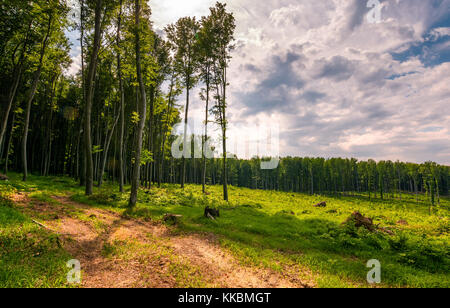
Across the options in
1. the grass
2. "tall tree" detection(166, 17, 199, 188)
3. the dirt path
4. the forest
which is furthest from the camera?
"tall tree" detection(166, 17, 199, 188)

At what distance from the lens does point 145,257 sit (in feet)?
20.5

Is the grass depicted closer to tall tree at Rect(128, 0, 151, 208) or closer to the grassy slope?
the grassy slope

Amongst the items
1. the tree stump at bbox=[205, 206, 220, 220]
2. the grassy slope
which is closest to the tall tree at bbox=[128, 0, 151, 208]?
the grassy slope

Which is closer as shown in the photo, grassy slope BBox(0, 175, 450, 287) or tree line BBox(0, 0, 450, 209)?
grassy slope BBox(0, 175, 450, 287)

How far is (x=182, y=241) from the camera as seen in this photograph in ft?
27.2

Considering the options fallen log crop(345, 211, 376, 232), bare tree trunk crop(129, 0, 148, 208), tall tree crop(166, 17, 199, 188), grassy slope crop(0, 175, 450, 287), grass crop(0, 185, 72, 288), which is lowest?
grassy slope crop(0, 175, 450, 287)

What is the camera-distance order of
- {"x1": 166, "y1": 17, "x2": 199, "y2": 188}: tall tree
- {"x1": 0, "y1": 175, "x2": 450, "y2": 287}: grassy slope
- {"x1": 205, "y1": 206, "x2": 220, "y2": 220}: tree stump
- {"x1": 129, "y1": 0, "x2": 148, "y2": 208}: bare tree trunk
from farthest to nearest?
{"x1": 166, "y1": 17, "x2": 199, "y2": 188}: tall tree
{"x1": 129, "y1": 0, "x2": 148, "y2": 208}: bare tree trunk
{"x1": 205, "y1": 206, "x2": 220, "y2": 220}: tree stump
{"x1": 0, "y1": 175, "x2": 450, "y2": 287}: grassy slope

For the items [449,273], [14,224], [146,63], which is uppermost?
[146,63]

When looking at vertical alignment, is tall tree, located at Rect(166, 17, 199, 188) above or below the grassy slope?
above

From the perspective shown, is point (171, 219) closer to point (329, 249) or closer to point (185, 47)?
point (329, 249)

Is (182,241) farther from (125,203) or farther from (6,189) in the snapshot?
(6,189)

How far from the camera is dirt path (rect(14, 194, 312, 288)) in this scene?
5.05m

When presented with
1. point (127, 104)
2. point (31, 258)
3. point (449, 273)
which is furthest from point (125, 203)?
point (127, 104)
